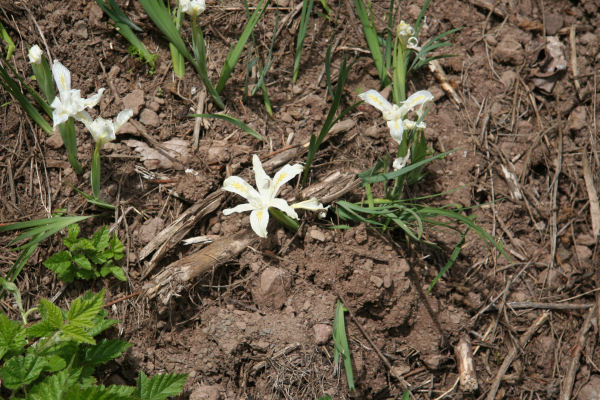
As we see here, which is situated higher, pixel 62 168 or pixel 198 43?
pixel 198 43

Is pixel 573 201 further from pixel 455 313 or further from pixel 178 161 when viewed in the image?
pixel 178 161

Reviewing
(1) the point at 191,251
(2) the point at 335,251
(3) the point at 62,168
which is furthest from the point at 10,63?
A: (2) the point at 335,251

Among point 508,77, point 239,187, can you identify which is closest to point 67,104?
point 239,187

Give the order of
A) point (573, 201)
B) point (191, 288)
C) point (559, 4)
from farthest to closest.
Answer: point (559, 4), point (573, 201), point (191, 288)

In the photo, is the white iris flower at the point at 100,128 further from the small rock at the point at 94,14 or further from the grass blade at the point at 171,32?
the small rock at the point at 94,14

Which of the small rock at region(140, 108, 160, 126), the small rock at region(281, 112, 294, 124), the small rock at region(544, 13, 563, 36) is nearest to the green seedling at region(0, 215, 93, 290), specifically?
the small rock at region(140, 108, 160, 126)

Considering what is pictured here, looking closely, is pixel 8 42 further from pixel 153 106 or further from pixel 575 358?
pixel 575 358
